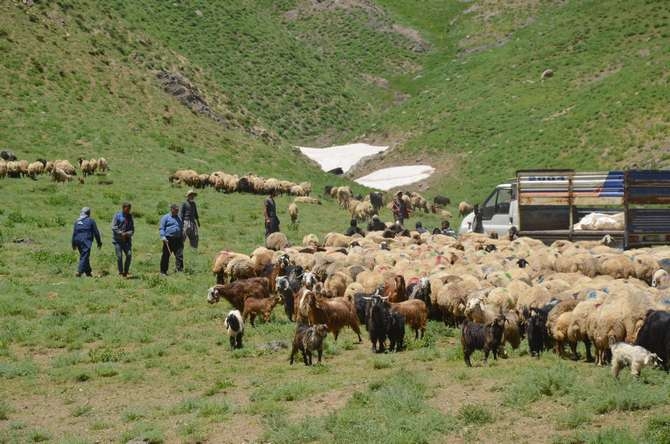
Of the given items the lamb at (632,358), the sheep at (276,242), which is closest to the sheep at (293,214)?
the sheep at (276,242)

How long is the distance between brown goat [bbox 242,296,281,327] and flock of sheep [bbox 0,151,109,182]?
19019mm

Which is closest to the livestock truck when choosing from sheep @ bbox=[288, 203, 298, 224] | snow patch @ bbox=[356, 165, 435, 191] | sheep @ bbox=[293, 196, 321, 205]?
sheep @ bbox=[288, 203, 298, 224]

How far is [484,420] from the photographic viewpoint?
972 cm

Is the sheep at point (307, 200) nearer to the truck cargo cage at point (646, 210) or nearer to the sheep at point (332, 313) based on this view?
the truck cargo cage at point (646, 210)

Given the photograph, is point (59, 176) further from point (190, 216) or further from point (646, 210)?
point (646, 210)

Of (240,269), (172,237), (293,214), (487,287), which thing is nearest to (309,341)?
(487,287)

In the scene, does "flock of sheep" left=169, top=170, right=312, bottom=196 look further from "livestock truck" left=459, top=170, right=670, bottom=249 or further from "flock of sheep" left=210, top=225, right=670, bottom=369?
"livestock truck" left=459, top=170, right=670, bottom=249

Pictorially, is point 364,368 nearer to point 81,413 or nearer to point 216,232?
point 81,413

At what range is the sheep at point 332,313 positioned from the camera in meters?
15.1

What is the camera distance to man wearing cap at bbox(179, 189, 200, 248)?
23.2 m

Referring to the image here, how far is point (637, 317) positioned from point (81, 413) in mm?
8337

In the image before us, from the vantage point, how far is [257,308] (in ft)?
54.9

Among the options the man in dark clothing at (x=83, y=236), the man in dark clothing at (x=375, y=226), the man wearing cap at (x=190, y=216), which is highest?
the man in dark clothing at (x=375, y=226)

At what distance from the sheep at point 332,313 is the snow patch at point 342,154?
46.8m
